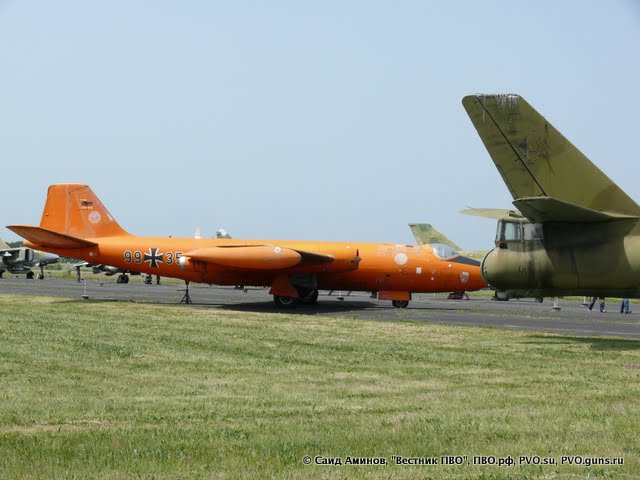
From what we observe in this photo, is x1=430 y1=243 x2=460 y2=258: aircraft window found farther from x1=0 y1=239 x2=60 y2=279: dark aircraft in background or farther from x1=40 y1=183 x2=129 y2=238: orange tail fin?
x1=0 y1=239 x2=60 y2=279: dark aircraft in background

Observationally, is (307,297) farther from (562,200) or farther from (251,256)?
(562,200)

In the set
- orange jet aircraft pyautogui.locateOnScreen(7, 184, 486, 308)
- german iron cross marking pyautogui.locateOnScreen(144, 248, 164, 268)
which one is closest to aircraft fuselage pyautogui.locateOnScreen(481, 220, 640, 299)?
orange jet aircraft pyautogui.locateOnScreen(7, 184, 486, 308)

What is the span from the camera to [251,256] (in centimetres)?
3114

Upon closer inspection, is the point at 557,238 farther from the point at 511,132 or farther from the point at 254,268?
the point at 254,268

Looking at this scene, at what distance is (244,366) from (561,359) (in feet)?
19.7

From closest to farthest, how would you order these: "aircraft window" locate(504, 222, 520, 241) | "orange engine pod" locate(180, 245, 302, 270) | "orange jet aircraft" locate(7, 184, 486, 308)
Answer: "aircraft window" locate(504, 222, 520, 241), "orange engine pod" locate(180, 245, 302, 270), "orange jet aircraft" locate(7, 184, 486, 308)

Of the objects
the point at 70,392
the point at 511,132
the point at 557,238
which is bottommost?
the point at 70,392

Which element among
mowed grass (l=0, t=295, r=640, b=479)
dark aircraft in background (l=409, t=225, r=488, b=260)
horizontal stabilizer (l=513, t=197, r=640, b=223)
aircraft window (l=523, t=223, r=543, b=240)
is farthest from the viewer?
dark aircraft in background (l=409, t=225, r=488, b=260)

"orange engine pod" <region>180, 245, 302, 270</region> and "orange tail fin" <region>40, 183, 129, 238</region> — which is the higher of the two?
"orange tail fin" <region>40, 183, 129, 238</region>

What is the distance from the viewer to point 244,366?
13.9 m

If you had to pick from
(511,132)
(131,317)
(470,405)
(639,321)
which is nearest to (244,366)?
(470,405)

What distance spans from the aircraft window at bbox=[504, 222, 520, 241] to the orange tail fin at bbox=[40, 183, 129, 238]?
70.6ft

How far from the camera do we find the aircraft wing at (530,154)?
16.3 meters

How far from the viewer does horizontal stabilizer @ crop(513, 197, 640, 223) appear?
15.2 metres
